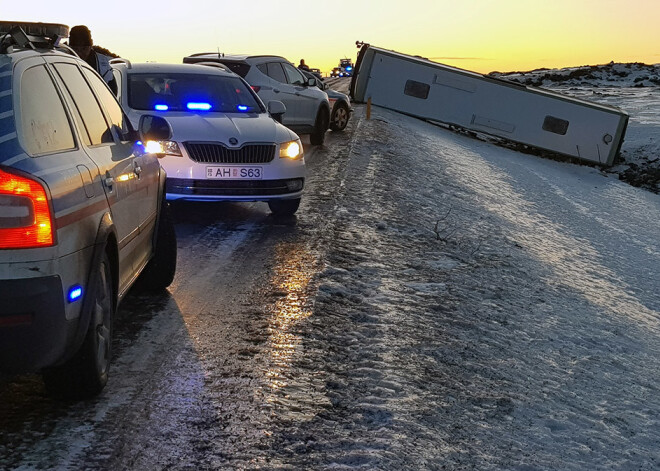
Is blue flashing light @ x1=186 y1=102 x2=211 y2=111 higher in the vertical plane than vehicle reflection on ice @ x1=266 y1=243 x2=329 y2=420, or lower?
higher

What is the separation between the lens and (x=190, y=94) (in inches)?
439

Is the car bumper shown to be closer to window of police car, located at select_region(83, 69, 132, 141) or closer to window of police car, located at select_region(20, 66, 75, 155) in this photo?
window of police car, located at select_region(20, 66, 75, 155)

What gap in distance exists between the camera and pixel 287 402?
467 centimetres

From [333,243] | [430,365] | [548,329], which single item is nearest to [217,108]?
[333,243]

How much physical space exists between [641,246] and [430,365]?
1069 centimetres

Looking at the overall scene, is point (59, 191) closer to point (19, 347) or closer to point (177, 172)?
point (19, 347)

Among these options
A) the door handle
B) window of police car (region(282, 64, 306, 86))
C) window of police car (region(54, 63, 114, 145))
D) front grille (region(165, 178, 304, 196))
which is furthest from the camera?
window of police car (region(282, 64, 306, 86))

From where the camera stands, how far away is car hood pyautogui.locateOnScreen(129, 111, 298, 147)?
9.86 meters

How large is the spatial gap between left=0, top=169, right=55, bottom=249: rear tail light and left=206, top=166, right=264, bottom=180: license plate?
6090mm

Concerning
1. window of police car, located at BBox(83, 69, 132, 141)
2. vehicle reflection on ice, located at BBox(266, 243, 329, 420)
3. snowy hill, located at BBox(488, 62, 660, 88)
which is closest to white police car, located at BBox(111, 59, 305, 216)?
vehicle reflection on ice, located at BBox(266, 243, 329, 420)

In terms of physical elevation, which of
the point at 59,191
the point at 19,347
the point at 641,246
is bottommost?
the point at 641,246

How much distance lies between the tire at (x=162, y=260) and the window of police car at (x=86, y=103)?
135cm

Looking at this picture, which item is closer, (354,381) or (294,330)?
(354,381)

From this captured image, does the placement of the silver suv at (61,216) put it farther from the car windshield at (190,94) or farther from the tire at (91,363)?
the car windshield at (190,94)
